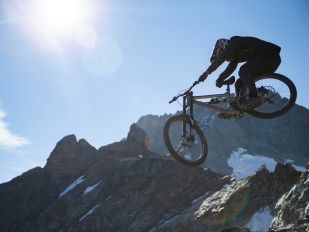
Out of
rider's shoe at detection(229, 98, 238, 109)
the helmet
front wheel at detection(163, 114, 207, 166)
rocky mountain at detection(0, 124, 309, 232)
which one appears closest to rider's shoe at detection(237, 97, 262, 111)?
rider's shoe at detection(229, 98, 238, 109)

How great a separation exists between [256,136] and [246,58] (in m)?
178

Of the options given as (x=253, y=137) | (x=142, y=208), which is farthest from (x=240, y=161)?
(x=142, y=208)

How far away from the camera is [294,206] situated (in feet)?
51.0

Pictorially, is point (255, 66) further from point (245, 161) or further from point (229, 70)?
point (245, 161)

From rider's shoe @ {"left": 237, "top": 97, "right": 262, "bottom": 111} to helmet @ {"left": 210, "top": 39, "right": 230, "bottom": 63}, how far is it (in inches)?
64.7

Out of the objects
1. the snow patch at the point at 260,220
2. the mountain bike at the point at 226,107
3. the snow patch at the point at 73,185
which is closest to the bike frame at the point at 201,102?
the mountain bike at the point at 226,107

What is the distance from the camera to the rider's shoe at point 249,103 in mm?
11141

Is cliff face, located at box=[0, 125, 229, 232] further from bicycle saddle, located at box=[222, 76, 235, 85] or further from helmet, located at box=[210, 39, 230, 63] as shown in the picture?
helmet, located at box=[210, 39, 230, 63]

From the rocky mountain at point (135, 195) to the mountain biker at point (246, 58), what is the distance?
5783 mm

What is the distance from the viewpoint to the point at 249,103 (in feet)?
36.8

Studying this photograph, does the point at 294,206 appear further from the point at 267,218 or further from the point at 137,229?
the point at 137,229

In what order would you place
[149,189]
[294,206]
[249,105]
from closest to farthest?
[249,105], [294,206], [149,189]

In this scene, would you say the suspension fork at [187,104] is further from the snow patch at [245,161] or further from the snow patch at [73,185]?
the snow patch at [245,161]

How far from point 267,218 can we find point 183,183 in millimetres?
24487
